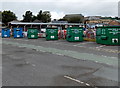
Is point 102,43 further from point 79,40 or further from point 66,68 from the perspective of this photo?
point 66,68

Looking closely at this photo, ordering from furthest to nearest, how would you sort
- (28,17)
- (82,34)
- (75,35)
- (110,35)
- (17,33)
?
(28,17) < (17,33) < (82,34) < (75,35) < (110,35)

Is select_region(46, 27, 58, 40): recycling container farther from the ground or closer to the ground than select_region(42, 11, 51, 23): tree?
closer to the ground

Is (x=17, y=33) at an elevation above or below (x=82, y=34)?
above

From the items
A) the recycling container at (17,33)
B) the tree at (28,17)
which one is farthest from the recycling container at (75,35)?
the tree at (28,17)

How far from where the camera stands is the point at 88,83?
17.6 feet

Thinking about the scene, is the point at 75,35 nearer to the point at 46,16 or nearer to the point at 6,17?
the point at 6,17

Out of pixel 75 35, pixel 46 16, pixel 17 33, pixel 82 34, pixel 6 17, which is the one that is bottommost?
pixel 75 35

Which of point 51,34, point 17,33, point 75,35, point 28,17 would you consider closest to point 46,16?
point 28,17

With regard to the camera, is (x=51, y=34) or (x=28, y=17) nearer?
(x=51, y=34)

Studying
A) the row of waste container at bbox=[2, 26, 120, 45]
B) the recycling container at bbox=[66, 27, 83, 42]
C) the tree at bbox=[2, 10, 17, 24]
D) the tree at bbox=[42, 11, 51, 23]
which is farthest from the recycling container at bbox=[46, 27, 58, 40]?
the tree at bbox=[42, 11, 51, 23]

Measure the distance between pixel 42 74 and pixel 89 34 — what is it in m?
17.5

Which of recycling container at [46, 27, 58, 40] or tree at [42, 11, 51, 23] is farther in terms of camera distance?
tree at [42, 11, 51, 23]

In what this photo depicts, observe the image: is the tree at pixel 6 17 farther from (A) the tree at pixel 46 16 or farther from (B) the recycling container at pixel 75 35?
(B) the recycling container at pixel 75 35

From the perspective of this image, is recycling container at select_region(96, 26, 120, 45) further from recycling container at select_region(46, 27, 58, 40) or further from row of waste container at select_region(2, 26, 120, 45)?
recycling container at select_region(46, 27, 58, 40)
